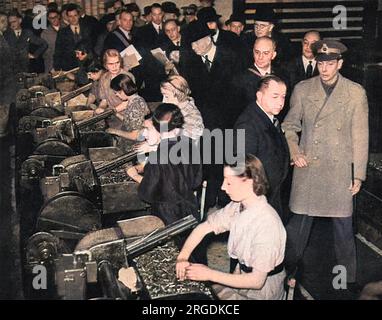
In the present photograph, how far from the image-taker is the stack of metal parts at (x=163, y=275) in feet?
10.5

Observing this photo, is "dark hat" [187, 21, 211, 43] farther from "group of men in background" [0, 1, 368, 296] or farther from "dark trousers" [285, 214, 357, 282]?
"dark trousers" [285, 214, 357, 282]

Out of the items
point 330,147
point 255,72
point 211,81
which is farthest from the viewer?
point 211,81

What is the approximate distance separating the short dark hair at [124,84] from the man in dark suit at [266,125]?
1678 millimetres

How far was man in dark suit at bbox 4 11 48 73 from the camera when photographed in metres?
8.99

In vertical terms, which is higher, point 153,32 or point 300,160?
point 153,32

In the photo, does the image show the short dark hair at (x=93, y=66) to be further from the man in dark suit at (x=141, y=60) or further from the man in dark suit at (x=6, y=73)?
the man in dark suit at (x=6, y=73)

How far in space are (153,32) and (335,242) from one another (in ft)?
15.5

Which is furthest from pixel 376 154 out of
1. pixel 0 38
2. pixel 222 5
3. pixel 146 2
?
pixel 146 2

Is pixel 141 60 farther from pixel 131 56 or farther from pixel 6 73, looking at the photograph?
pixel 6 73

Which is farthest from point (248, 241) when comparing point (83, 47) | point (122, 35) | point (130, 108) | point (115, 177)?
point (83, 47)

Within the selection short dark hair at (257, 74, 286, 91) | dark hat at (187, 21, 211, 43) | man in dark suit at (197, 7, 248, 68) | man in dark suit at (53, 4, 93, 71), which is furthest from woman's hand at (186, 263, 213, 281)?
man in dark suit at (53, 4, 93, 71)

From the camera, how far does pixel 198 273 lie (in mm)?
3125
